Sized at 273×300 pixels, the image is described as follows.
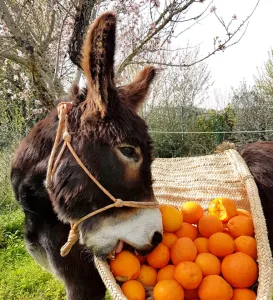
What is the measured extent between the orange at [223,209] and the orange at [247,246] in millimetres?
121

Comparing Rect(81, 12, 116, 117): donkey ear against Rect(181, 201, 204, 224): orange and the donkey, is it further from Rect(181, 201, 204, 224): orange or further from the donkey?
Rect(181, 201, 204, 224): orange

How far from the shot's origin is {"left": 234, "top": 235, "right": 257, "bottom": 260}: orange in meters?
1.50

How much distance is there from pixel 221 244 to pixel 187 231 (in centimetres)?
16

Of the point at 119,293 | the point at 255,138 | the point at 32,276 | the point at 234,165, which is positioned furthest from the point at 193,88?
the point at 119,293

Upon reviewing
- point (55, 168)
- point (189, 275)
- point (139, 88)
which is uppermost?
point (139, 88)

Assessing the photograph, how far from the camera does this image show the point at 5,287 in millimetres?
3328

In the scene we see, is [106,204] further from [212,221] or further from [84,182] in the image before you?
[212,221]

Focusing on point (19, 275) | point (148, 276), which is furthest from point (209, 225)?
point (19, 275)

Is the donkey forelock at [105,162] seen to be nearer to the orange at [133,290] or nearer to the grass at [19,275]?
the orange at [133,290]

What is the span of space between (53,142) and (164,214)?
58 cm

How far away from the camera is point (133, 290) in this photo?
142 centimetres

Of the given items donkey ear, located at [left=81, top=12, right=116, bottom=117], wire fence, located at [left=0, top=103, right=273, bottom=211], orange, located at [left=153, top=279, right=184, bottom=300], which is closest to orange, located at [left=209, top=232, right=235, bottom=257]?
orange, located at [left=153, top=279, right=184, bottom=300]

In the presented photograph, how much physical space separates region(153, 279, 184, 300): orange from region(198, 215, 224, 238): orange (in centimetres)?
27

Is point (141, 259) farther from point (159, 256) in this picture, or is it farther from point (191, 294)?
point (191, 294)
